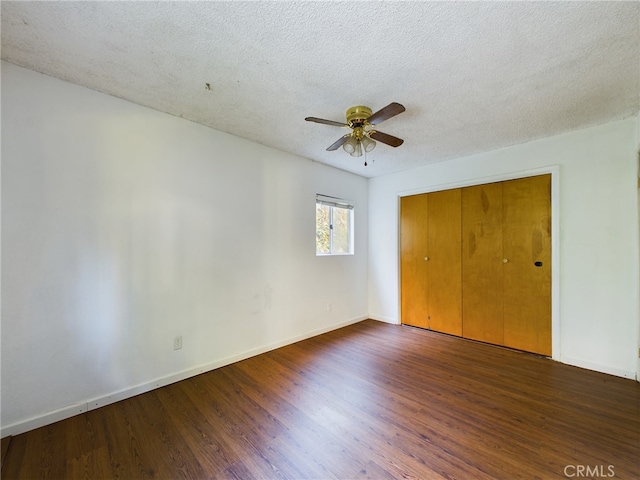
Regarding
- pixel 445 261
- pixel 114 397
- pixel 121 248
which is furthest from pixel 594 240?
pixel 114 397

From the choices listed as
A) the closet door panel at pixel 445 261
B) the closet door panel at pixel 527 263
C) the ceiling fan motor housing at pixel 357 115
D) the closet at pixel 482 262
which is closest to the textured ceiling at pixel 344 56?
the ceiling fan motor housing at pixel 357 115

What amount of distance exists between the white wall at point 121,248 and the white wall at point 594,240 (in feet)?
9.70

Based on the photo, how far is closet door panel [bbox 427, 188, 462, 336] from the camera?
138 inches

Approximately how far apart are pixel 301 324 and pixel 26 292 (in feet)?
8.17

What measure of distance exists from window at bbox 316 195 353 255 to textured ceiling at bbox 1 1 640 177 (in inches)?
58.2

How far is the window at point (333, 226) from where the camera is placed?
372 centimetres

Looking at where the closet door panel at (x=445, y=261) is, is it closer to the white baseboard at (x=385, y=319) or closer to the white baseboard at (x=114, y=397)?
the white baseboard at (x=385, y=319)

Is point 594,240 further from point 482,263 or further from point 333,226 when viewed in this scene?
point 333,226

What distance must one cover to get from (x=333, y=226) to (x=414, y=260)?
51.8 inches

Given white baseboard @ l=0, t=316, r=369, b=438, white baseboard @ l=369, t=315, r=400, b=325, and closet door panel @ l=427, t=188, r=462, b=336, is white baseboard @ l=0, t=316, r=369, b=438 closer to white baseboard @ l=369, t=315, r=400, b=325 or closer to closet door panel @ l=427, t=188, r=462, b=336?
white baseboard @ l=369, t=315, r=400, b=325

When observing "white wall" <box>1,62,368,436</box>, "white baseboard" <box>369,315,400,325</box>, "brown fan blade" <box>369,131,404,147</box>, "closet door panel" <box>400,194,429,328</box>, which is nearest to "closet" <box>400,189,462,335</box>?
"closet door panel" <box>400,194,429,328</box>

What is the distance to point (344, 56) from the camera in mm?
1606

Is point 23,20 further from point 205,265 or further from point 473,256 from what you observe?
point 473,256

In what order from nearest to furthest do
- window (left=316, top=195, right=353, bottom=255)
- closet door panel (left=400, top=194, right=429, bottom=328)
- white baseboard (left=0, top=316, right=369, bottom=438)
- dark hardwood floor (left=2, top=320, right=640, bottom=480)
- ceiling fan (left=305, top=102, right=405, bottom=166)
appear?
dark hardwood floor (left=2, top=320, right=640, bottom=480) → white baseboard (left=0, top=316, right=369, bottom=438) → ceiling fan (left=305, top=102, right=405, bottom=166) → window (left=316, top=195, right=353, bottom=255) → closet door panel (left=400, top=194, right=429, bottom=328)
